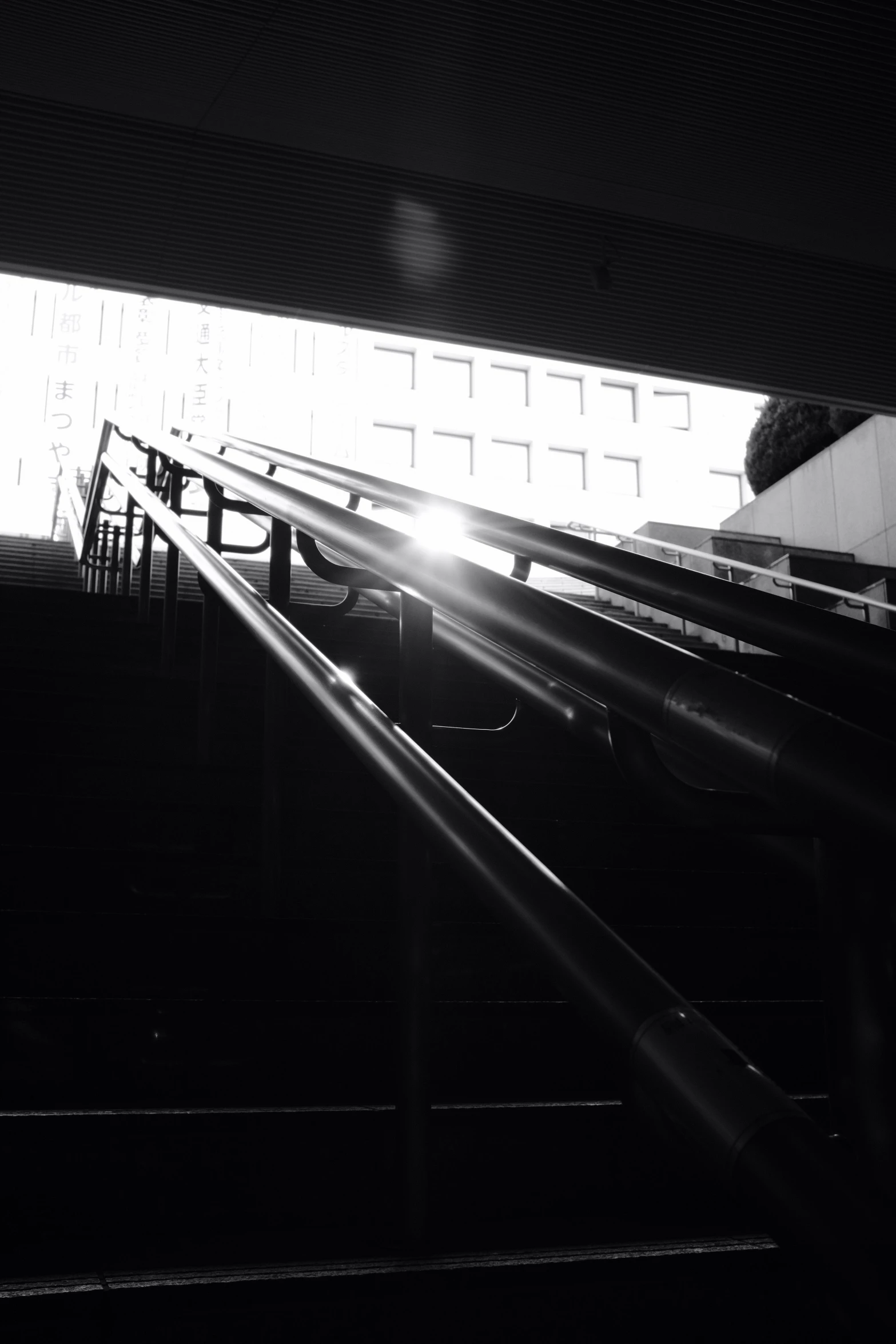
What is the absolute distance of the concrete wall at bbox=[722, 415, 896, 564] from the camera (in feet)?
31.1

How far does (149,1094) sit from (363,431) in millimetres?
26178

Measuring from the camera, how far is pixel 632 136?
19.6 ft

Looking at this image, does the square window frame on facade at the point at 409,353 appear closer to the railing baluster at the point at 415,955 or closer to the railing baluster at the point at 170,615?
the railing baluster at the point at 170,615

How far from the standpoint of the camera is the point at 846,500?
9.96 meters

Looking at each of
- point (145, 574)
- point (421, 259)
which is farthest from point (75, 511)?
point (145, 574)

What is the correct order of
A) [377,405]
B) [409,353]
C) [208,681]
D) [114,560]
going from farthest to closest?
1. [409,353]
2. [377,405]
3. [114,560]
4. [208,681]

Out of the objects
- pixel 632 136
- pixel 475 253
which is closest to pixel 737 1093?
pixel 632 136

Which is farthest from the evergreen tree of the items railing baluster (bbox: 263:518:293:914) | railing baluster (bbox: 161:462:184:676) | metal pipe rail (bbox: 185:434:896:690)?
metal pipe rail (bbox: 185:434:896:690)

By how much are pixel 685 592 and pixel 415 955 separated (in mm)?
582

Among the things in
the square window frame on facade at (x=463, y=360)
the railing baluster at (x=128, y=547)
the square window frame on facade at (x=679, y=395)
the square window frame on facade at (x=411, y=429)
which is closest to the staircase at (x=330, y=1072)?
the railing baluster at (x=128, y=547)

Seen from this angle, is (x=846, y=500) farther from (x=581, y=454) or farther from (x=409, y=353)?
(x=581, y=454)

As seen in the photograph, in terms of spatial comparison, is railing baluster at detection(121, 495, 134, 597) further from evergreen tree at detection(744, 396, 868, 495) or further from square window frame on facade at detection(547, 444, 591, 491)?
square window frame on facade at detection(547, 444, 591, 491)

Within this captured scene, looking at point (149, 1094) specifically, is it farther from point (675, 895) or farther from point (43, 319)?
point (43, 319)

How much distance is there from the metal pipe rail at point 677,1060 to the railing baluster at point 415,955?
0.27 meters
